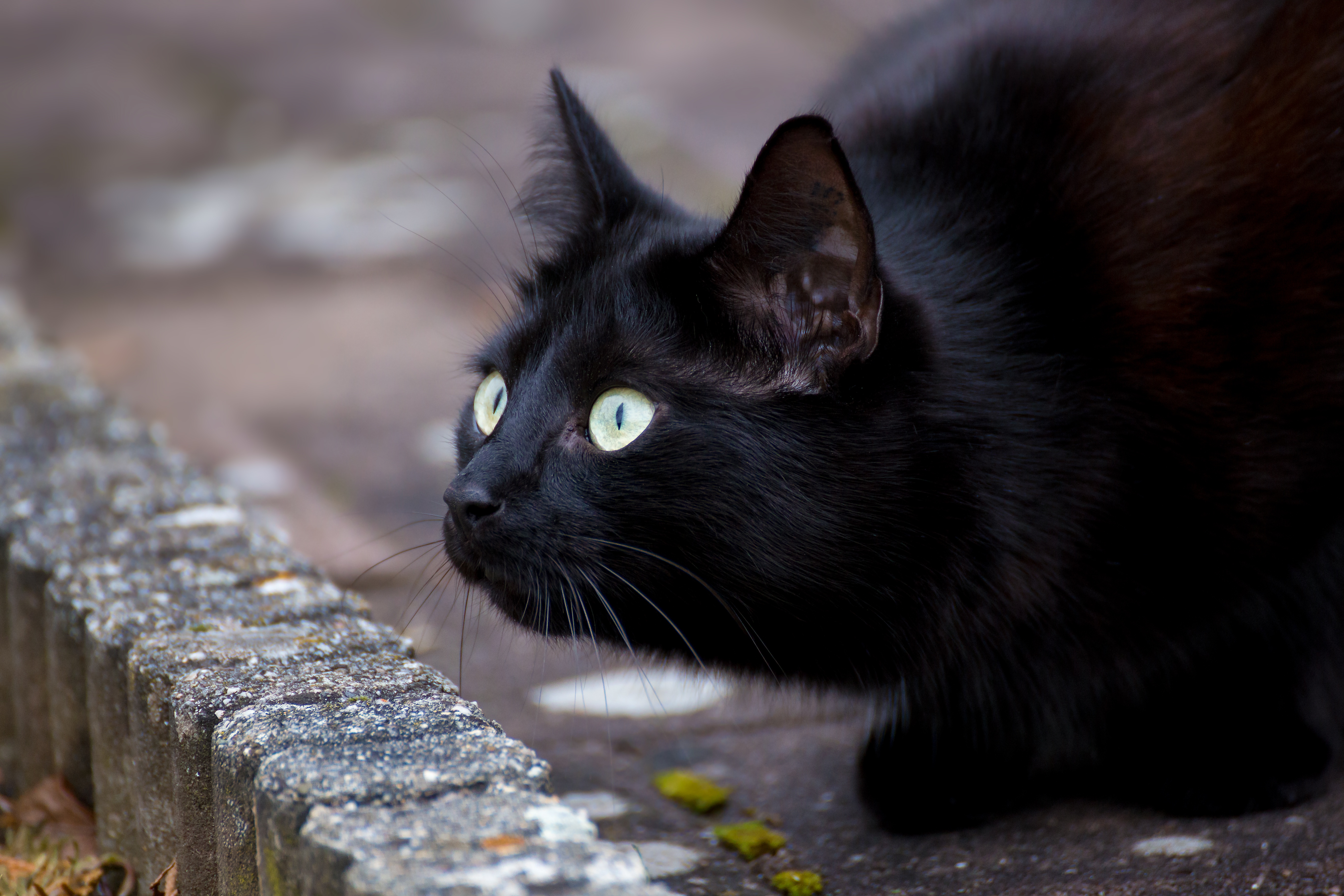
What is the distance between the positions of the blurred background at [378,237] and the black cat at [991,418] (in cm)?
22

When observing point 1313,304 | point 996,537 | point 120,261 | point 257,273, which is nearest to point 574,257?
point 996,537

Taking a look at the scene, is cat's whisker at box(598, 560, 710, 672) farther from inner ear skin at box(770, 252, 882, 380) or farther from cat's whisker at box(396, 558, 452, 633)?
cat's whisker at box(396, 558, 452, 633)

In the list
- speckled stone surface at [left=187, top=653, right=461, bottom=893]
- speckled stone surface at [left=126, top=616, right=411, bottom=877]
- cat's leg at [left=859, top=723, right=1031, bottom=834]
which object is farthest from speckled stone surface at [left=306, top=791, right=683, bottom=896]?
cat's leg at [left=859, top=723, right=1031, bottom=834]

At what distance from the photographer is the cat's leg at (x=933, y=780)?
6.59ft

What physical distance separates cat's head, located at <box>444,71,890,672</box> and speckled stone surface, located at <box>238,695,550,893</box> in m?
0.23

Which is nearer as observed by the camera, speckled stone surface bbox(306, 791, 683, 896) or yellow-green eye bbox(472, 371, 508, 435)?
speckled stone surface bbox(306, 791, 683, 896)

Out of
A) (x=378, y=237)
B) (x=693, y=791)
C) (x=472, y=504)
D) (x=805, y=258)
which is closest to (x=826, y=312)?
(x=805, y=258)

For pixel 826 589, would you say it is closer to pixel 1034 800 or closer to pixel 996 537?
pixel 996 537

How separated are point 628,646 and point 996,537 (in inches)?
20.6

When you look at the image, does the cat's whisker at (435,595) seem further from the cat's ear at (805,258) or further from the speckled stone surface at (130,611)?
the cat's ear at (805,258)

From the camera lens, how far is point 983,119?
2.04 metres

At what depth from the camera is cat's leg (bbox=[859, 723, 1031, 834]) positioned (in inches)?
79.0

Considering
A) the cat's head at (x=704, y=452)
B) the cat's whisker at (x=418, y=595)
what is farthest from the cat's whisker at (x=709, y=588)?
the cat's whisker at (x=418, y=595)

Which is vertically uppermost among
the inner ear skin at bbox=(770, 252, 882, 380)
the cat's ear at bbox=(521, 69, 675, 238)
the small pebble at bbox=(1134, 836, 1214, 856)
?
the cat's ear at bbox=(521, 69, 675, 238)
